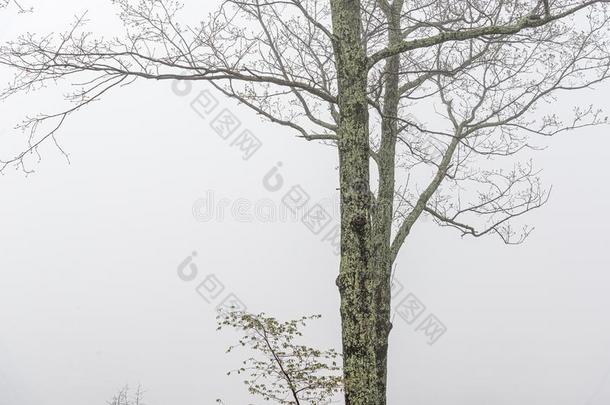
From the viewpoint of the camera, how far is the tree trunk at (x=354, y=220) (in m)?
4.74

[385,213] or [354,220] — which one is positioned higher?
[385,213]

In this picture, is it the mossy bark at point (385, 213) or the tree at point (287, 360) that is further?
the mossy bark at point (385, 213)

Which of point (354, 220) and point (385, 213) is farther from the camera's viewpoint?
point (385, 213)

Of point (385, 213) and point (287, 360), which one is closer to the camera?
point (287, 360)

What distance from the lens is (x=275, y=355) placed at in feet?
16.5

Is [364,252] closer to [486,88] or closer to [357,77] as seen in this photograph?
[357,77]

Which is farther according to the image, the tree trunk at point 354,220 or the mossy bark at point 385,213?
the mossy bark at point 385,213

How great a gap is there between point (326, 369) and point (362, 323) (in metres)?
0.65

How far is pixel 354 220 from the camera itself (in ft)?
15.9

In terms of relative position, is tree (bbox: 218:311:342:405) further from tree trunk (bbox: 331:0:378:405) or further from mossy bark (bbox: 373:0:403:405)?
mossy bark (bbox: 373:0:403:405)

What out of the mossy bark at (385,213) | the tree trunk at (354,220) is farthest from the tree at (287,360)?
the mossy bark at (385,213)

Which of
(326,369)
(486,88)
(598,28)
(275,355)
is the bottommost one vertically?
(326,369)

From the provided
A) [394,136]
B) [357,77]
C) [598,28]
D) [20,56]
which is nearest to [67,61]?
[20,56]

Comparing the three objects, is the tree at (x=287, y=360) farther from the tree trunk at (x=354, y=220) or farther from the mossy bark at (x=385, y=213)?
the mossy bark at (x=385, y=213)
